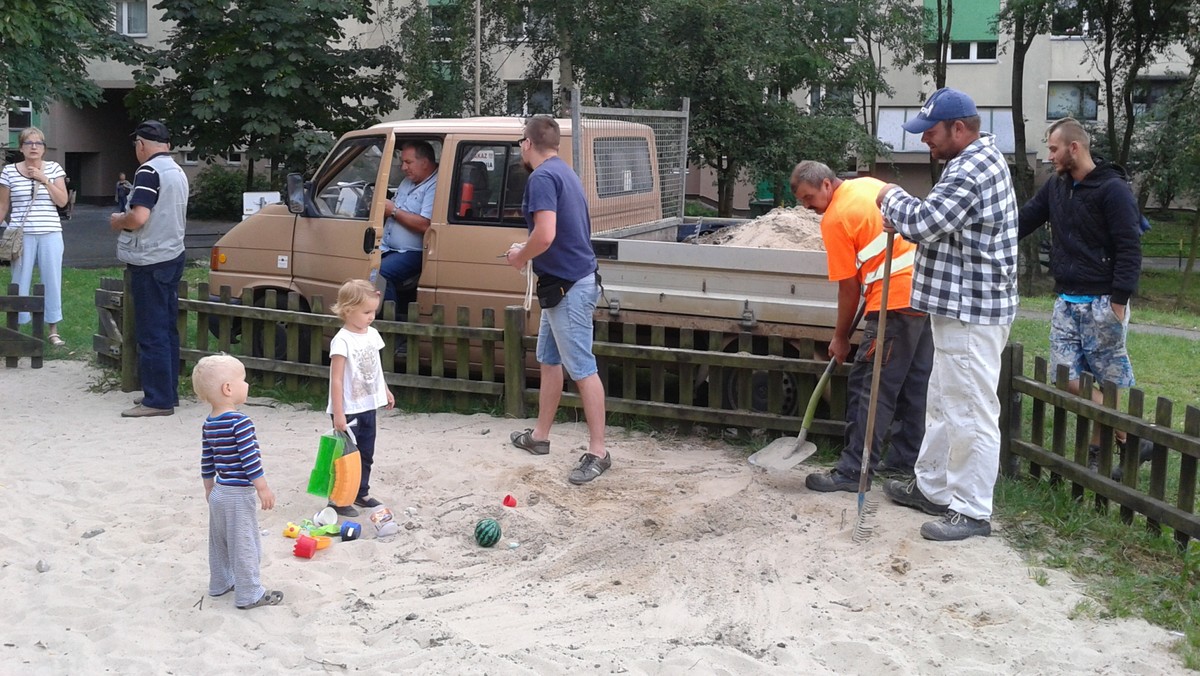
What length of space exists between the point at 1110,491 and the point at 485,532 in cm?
305

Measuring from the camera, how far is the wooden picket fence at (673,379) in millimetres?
5727

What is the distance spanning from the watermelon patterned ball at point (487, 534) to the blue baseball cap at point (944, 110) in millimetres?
2748

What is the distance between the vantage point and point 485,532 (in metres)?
5.56

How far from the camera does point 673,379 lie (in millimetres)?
8625

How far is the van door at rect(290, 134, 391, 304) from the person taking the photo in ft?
28.3

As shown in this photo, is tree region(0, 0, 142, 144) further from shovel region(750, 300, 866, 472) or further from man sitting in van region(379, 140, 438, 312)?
shovel region(750, 300, 866, 472)

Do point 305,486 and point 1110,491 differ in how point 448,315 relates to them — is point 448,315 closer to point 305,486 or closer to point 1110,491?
point 305,486

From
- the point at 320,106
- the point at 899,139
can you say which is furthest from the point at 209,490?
the point at 899,139

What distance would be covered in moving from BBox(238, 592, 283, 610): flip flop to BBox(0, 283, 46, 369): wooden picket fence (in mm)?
6027

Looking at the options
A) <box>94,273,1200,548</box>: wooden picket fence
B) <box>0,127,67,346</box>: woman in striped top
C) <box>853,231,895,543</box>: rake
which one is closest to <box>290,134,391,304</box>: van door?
<box>94,273,1200,548</box>: wooden picket fence

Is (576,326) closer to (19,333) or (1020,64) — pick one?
(19,333)

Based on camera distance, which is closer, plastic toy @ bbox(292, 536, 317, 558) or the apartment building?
plastic toy @ bbox(292, 536, 317, 558)

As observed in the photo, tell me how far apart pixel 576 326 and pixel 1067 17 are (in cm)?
2253

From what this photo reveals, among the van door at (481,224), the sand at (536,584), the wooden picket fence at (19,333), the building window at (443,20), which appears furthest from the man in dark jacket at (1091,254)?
the building window at (443,20)
